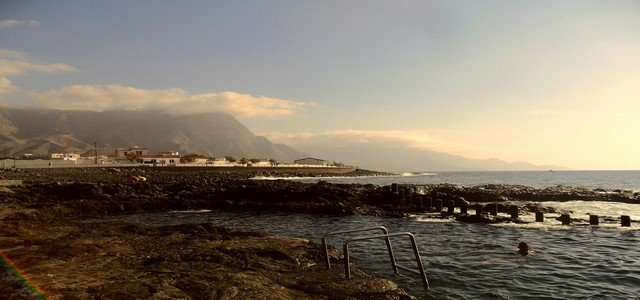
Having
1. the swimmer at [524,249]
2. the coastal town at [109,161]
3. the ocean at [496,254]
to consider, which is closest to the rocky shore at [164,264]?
the ocean at [496,254]

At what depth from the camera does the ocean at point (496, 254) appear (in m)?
11.1

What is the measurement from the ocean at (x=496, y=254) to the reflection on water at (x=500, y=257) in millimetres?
25

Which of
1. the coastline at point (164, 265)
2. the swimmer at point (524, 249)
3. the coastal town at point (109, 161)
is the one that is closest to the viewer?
the coastline at point (164, 265)

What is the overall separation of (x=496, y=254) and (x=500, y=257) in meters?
0.56

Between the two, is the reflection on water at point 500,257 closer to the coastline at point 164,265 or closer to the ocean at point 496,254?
the ocean at point 496,254

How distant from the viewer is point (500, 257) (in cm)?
1498

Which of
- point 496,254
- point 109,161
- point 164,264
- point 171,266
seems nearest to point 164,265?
point 164,264

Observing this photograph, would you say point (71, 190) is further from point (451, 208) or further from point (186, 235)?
point (451, 208)

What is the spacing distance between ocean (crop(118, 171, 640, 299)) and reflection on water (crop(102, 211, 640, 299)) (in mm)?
25

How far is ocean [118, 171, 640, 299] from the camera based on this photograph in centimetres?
1106

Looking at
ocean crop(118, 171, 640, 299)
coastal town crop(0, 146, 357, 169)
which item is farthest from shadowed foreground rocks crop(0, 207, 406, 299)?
coastal town crop(0, 146, 357, 169)

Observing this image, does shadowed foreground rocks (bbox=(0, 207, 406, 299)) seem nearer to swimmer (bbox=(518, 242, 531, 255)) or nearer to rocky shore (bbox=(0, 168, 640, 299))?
rocky shore (bbox=(0, 168, 640, 299))

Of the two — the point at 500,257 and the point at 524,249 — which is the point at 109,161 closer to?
the point at 500,257

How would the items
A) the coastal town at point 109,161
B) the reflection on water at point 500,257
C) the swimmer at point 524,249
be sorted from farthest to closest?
the coastal town at point 109,161 → the swimmer at point 524,249 → the reflection on water at point 500,257
